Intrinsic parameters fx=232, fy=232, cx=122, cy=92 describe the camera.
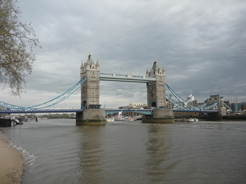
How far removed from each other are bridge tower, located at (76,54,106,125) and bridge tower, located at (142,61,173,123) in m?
14.2

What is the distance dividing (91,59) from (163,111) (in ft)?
Answer: 63.4

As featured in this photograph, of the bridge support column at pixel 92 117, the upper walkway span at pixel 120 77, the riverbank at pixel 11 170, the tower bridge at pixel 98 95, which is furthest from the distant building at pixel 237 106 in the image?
the riverbank at pixel 11 170

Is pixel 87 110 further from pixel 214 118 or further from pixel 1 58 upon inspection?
pixel 214 118

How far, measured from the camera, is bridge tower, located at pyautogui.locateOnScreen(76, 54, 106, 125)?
4176cm

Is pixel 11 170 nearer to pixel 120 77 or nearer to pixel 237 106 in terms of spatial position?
pixel 120 77

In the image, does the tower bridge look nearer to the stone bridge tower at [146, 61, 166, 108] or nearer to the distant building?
the stone bridge tower at [146, 61, 166, 108]

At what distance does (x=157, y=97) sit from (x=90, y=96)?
17.5 m

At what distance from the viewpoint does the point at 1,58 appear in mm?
6035

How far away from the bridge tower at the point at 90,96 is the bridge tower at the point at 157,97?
1417 centimetres

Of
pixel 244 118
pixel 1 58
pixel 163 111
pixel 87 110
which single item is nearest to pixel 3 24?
pixel 1 58

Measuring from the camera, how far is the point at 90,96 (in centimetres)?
4484

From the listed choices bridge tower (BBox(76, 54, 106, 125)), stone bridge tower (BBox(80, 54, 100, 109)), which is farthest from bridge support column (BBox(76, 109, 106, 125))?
stone bridge tower (BBox(80, 54, 100, 109))

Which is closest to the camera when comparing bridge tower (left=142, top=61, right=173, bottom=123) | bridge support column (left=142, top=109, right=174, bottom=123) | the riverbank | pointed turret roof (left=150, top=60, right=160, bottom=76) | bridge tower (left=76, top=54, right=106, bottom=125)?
the riverbank

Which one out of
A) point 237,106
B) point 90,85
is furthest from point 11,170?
point 237,106
